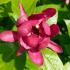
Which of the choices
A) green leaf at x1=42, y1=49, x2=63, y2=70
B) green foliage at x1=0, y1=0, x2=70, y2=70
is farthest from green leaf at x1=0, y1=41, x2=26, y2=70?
green leaf at x1=42, y1=49, x2=63, y2=70

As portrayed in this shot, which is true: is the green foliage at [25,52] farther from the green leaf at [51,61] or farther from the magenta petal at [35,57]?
the magenta petal at [35,57]

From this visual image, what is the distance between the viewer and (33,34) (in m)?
1.23

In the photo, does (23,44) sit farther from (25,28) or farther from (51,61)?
(51,61)

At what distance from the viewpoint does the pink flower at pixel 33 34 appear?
1.19 m

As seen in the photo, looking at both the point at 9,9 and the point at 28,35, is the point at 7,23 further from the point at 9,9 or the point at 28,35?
the point at 28,35

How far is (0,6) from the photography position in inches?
59.3

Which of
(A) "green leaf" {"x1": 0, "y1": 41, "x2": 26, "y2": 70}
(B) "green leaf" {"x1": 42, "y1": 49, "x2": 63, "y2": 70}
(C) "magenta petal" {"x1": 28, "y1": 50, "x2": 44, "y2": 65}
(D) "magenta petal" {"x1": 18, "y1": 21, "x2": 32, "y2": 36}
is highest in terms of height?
(D) "magenta petal" {"x1": 18, "y1": 21, "x2": 32, "y2": 36}

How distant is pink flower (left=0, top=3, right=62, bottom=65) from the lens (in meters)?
1.19

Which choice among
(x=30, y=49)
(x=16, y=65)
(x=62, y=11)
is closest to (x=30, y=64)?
(x=16, y=65)

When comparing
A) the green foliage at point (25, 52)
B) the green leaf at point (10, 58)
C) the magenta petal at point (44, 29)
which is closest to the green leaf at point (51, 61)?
the green foliage at point (25, 52)

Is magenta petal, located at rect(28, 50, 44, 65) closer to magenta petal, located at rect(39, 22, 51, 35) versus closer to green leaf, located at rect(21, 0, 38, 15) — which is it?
magenta petal, located at rect(39, 22, 51, 35)

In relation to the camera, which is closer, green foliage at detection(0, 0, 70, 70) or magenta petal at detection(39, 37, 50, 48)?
magenta petal at detection(39, 37, 50, 48)

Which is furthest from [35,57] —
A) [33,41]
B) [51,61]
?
[51,61]

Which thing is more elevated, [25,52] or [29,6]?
[29,6]
